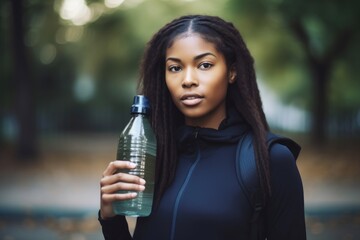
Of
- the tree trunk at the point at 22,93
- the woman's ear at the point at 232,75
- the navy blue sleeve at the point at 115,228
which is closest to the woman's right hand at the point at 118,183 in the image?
the navy blue sleeve at the point at 115,228

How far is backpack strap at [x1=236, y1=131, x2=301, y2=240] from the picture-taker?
6.34 ft

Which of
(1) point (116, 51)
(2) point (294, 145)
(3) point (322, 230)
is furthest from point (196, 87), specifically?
(1) point (116, 51)

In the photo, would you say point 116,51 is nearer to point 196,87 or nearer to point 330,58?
point 330,58

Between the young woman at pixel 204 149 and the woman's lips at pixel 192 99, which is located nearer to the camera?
the young woman at pixel 204 149

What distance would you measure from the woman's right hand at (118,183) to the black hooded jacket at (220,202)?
8.3 inches

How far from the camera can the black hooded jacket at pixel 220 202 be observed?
193cm

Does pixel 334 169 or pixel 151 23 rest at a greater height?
pixel 151 23

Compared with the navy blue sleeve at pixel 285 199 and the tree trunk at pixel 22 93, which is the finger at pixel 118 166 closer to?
the navy blue sleeve at pixel 285 199

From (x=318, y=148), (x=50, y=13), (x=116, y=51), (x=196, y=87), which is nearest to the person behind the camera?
(x=196, y=87)

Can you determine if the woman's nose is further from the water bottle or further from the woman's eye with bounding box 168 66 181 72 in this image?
the water bottle

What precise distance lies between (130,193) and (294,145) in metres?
0.69

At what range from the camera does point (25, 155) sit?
657 inches

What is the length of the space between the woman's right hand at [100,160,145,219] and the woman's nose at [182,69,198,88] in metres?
0.40

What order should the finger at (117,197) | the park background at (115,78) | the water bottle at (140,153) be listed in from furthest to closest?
the park background at (115,78) → the water bottle at (140,153) → the finger at (117,197)
